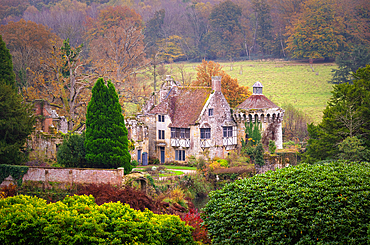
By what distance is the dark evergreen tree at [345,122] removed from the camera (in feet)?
126

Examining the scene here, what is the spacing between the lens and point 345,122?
3856cm

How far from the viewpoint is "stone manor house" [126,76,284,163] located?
4756 cm

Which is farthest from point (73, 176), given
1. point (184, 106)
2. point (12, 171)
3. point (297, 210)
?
point (297, 210)

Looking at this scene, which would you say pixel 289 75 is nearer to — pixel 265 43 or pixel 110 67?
pixel 265 43

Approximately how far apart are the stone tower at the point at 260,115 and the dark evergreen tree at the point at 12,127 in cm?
2172

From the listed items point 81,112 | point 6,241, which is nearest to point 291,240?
point 6,241

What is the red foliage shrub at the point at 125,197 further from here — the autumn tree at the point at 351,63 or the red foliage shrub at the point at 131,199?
the autumn tree at the point at 351,63

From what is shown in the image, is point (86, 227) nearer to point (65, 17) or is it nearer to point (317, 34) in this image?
point (317, 34)

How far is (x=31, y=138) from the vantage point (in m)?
41.2

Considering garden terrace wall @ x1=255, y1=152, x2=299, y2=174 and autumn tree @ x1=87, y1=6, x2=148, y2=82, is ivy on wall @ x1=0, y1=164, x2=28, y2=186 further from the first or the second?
autumn tree @ x1=87, y1=6, x2=148, y2=82

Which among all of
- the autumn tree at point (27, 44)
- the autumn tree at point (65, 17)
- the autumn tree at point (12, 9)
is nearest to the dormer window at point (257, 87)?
the autumn tree at point (27, 44)

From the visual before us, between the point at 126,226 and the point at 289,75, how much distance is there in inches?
2721

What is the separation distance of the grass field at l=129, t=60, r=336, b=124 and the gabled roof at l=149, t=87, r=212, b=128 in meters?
20.5

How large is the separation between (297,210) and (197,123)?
29.8 m
